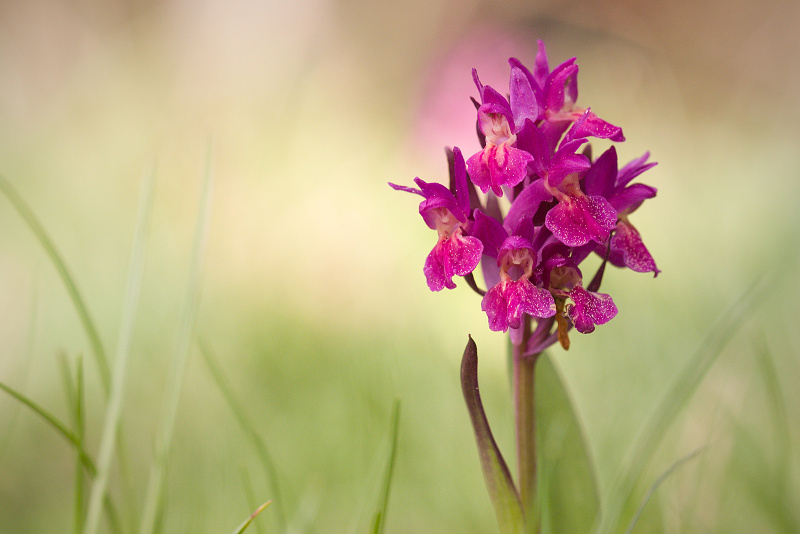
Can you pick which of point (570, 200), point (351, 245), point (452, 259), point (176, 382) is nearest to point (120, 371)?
point (176, 382)

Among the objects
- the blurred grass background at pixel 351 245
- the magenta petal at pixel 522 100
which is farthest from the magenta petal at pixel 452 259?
A: the blurred grass background at pixel 351 245

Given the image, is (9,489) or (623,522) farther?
(9,489)

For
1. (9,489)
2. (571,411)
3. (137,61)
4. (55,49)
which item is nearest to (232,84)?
(137,61)

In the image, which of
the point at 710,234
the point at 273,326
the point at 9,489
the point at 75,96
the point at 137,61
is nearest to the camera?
the point at 9,489

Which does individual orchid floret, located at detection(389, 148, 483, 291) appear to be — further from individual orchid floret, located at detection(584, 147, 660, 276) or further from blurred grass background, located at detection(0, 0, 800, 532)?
blurred grass background, located at detection(0, 0, 800, 532)

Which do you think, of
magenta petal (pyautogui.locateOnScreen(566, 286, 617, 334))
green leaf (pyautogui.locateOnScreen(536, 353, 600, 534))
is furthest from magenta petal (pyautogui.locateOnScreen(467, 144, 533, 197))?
green leaf (pyautogui.locateOnScreen(536, 353, 600, 534))

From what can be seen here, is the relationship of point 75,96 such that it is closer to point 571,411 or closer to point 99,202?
point 99,202
